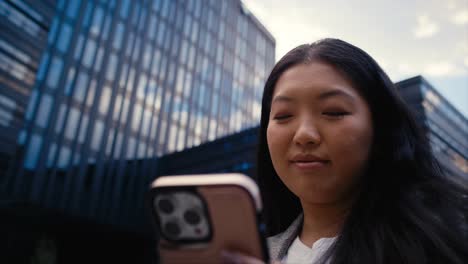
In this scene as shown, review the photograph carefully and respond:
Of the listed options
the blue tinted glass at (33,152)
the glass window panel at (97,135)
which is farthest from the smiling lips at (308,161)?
the glass window panel at (97,135)

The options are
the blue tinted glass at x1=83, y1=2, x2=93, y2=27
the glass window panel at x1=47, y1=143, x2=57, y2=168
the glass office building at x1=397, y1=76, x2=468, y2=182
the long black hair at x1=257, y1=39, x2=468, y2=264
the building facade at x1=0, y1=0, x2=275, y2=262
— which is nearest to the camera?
the long black hair at x1=257, y1=39, x2=468, y2=264

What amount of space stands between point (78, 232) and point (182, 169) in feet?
31.9

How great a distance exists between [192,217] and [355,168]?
2.69 feet

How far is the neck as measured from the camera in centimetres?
172

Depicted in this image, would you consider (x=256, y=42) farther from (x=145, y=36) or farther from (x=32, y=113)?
(x=32, y=113)

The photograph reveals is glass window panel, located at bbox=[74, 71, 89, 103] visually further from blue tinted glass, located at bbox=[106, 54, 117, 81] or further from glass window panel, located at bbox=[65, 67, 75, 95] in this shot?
blue tinted glass, located at bbox=[106, 54, 117, 81]

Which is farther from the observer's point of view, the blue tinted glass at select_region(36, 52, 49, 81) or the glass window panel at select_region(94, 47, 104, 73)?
the glass window panel at select_region(94, 47, 104, 73)

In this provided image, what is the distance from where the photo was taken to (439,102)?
2927 centimetres

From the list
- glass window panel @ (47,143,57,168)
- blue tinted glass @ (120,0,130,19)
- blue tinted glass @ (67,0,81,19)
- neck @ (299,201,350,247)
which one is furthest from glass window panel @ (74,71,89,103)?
neck @ (299,201,350,247)

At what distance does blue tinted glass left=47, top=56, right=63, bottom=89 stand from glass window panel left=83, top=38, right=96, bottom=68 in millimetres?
1936

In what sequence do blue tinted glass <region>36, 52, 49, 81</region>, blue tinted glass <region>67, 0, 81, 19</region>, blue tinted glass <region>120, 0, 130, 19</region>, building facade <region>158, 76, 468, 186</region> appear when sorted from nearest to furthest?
blue tinted glass <region>36, 52, 49, 81</region>, building facade <region>158, 76, 468, 186</region>, blue tinted glass <region>67, 0, 81, 19</region>, blue tinted glass <region>120, 0, 130, 19</region>

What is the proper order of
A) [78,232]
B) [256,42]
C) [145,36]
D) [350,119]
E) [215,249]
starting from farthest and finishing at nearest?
[256,42]
[145,36]
[78,232]
[350,119]
[215,249]

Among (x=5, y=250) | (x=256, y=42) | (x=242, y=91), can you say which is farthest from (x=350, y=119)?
(x=256, y=42)

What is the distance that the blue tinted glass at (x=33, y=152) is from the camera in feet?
76.5
